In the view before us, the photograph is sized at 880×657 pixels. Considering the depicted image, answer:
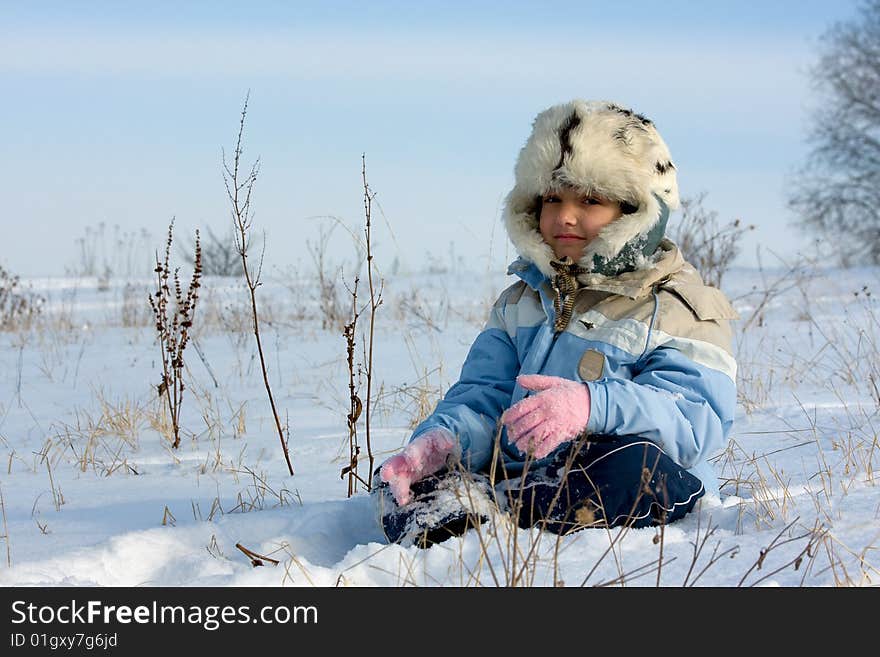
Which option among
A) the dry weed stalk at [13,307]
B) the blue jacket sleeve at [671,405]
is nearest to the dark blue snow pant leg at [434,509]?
the blue jacket sleeve at [671,405]

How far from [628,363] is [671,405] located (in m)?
0.22

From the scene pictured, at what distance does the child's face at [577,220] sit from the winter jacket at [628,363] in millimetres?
121

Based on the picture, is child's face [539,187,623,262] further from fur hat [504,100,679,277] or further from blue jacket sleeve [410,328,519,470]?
blue jacket sleeve [410,328,519,470]

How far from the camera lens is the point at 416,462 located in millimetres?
2740

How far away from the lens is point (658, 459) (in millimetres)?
2521

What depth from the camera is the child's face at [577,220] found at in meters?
2.95

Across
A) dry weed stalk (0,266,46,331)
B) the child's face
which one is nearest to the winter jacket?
the child's face

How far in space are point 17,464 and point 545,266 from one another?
278 centimetres

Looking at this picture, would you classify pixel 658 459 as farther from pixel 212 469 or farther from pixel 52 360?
pixel 52 360

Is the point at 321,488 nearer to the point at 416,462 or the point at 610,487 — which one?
the point at 416,462

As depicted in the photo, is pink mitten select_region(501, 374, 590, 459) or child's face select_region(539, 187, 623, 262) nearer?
pink mitten select_region(501, 374, 590, 459)

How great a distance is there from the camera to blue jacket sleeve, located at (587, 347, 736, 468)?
256 cm
